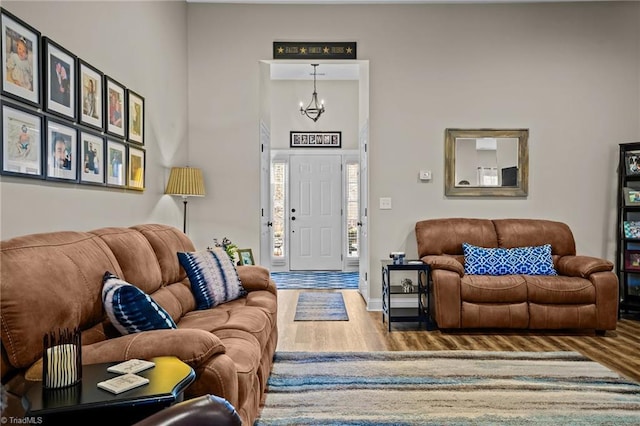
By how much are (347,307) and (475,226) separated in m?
1.63

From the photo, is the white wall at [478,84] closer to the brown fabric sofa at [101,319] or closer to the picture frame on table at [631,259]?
the picture frame on table at [631,259]

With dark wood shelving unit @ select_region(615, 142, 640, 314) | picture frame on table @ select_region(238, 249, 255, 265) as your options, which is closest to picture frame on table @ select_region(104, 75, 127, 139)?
picture frame on table @ select_region(238, 249, 255, 265)

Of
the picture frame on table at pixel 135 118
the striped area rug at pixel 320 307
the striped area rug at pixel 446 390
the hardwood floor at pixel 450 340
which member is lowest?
the striped area rug at pixel 320 307

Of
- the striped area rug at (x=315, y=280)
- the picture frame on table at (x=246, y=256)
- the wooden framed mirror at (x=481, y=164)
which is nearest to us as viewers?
the picture frame on table at (x=246, y=256)

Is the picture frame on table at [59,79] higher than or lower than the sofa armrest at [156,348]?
higher

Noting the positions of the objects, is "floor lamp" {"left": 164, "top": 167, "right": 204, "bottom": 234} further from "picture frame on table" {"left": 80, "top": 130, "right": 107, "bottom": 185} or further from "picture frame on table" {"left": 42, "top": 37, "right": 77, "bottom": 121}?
"picture frame on table" {"left": 42, "top": 37, "right": 77, "bottom": 121}

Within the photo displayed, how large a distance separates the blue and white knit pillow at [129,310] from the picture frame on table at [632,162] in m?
4.70

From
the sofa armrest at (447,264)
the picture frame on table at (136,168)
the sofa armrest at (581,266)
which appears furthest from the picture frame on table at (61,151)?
the sofa armrest at (581,266)

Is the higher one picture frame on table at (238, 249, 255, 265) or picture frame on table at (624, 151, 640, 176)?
picture frame on table at (624, 151, 640, 176)

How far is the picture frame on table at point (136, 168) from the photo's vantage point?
3361mm

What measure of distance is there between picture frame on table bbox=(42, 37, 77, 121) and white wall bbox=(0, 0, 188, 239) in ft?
0.21

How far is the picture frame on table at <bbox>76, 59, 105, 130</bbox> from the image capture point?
8.71ft

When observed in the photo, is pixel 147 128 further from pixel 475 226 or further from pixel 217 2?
pixel 475 226

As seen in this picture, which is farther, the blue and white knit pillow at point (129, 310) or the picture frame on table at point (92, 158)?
the picture frame on table at point (92, 158)
